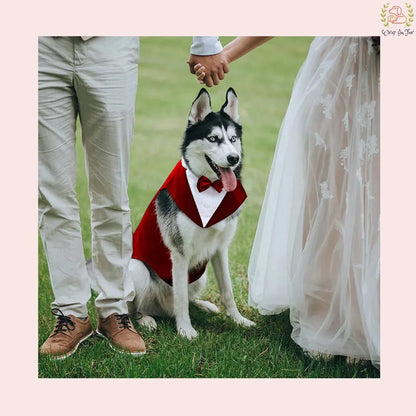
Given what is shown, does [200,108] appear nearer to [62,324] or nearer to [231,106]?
[231,106]

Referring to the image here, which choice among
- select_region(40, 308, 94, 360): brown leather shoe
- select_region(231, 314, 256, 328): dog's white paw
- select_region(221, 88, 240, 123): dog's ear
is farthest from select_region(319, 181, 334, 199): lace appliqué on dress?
select_region(40, 308, 94, 360): brown leather shoe

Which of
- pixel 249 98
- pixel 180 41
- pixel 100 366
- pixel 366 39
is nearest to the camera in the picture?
pixel 366 39

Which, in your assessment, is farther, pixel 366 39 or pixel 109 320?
pixel 109 320

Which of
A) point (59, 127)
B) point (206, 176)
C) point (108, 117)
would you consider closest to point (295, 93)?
point (206, 176)

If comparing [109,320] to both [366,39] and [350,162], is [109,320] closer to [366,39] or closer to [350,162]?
[350,162]

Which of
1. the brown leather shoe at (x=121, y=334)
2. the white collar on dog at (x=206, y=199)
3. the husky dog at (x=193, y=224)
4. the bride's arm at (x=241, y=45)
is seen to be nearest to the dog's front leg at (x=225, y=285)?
the husky dog at (x=193, y=224)

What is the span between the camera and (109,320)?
2.96m

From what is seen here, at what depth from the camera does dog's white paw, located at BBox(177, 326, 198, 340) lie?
3013mm

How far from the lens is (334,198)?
8.73ft

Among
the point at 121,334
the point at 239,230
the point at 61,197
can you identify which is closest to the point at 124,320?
the point at 121,334

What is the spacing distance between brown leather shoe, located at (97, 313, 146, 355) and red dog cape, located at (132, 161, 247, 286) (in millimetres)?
376

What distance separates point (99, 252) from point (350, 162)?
1411 mm

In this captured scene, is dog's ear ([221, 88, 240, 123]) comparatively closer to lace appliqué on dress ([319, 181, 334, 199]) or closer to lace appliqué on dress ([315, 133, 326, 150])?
lace appliqué on dress ([315, 133, 326, 150])

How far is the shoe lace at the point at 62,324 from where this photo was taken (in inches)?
113
